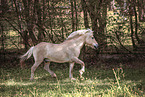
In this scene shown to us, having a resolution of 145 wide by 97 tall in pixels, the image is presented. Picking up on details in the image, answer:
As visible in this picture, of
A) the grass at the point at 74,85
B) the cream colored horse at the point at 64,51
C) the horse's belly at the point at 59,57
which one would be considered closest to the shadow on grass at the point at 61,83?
the grass at the point at 74,85

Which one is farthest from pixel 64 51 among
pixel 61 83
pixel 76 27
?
pixel 76 27

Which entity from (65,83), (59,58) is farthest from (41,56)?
(65,83)

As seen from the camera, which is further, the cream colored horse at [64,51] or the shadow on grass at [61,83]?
the cream colored horse at [64,51]

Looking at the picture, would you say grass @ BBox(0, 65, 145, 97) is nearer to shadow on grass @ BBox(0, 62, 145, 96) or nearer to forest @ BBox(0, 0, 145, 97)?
shadow on grass @ BBox(0, 62, 145, 96)

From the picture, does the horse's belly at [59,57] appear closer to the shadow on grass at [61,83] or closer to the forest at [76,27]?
the shadow on grass at [61,83]

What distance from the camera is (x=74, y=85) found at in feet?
23.5

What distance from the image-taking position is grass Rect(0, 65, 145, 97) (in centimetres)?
597

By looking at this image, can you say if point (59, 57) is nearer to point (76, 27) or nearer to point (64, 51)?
point (64, 51)

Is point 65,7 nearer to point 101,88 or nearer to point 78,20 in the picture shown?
point 78,20

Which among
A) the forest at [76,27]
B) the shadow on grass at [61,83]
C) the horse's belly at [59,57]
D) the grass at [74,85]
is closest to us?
the grass at [74,85]

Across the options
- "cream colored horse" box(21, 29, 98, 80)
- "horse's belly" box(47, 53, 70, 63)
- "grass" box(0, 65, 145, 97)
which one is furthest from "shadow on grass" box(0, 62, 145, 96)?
"horse's belly" box(47, 53, 70, 63)

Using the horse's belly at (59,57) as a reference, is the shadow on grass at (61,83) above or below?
below

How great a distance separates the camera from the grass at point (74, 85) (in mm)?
5969

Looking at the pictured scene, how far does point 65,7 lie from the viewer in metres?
11.8
